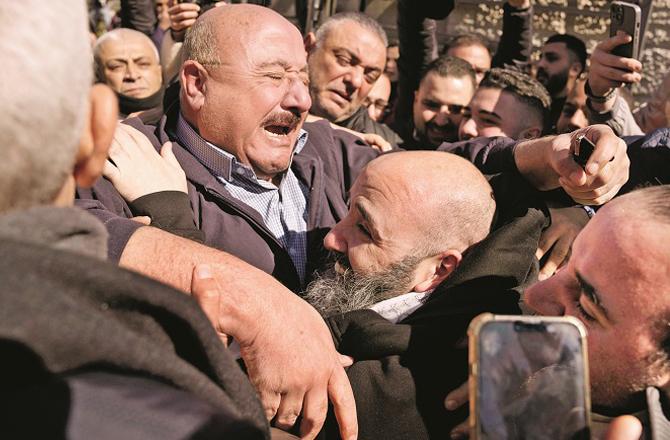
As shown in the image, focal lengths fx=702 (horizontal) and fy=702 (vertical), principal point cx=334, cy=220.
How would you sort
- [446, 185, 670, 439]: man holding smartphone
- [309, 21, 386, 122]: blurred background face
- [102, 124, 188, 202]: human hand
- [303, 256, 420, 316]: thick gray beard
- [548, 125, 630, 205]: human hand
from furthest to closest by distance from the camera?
1. [309, 21, 386, 122]: blurred background face
2. [102, 124, 188, 202]: human hand
3. [303, 256, 420, 316]: thick gray beard
4. [548, 125, 630, 205]: human hand
5. [446, 185, 670, 439]: man holding smartphone

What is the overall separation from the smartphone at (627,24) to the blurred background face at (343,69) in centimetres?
173

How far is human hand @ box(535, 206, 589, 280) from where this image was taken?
275cm

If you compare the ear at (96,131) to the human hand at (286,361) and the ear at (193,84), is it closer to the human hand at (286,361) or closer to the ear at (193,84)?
the human hand at (286,361)

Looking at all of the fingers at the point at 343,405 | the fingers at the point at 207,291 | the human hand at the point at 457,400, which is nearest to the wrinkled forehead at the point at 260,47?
the fingers at the point at 207,291

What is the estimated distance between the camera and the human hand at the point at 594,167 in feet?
7.23

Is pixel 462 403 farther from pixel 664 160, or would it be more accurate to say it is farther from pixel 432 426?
pixel 664 160

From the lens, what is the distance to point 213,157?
3.12m

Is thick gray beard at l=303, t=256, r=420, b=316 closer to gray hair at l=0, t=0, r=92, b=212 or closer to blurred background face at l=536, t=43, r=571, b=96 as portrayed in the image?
gray hair at l=0, t=0, r=92, b=212

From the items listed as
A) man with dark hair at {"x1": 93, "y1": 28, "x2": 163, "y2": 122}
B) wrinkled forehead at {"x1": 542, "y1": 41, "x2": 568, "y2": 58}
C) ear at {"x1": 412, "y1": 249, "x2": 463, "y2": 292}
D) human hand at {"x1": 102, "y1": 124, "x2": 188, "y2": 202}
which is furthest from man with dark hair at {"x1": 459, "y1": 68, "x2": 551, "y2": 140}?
man with dark hair at {"x1": 93, "y1": 28, "x2": 163, "y2": 122}

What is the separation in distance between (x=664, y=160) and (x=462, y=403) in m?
1.75

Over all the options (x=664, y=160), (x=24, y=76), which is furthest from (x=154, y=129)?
(x=24, y=76)

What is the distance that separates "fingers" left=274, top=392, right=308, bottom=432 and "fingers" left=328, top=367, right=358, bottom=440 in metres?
0.04

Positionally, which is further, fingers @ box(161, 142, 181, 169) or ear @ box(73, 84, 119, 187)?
fingers @ box(161, 142, 181, 169)

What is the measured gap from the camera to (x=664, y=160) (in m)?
2.89
